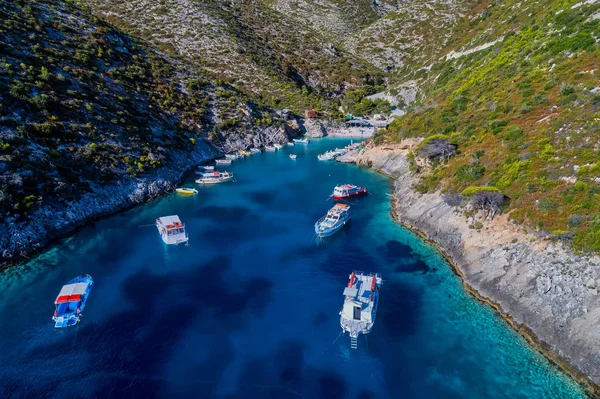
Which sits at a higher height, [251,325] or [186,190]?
[186,190]

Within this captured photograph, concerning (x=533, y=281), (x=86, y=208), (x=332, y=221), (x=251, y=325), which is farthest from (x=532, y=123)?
(x=86, y=208)

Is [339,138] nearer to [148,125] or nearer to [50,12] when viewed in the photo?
[148,125]

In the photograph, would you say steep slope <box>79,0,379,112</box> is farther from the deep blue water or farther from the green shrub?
the green shrub

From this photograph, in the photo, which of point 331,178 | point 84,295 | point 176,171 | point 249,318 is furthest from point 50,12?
point 249,318

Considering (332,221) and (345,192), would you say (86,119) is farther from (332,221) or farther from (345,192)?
(345,192)

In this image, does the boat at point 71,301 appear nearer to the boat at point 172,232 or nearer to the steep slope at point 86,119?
the boat at point 172,232

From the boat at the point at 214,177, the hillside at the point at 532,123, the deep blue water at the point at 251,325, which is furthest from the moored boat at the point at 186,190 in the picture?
the hillside at the point at 532,123
